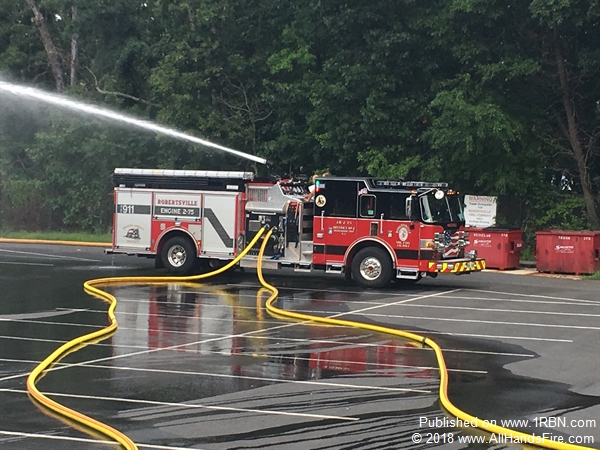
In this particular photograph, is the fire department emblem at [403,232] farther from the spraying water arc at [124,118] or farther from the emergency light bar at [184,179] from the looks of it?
the spraying water arc at [124,118]

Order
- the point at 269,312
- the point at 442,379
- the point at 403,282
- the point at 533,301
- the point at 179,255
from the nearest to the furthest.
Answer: the point at 442,379 → the point at 269,312 → the point at 533,301 → the point at 403,282 → the point at 179,255

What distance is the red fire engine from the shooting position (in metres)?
19.7

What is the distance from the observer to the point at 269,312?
16391 millimetres

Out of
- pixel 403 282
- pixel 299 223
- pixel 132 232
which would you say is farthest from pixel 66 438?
pixel 132 232

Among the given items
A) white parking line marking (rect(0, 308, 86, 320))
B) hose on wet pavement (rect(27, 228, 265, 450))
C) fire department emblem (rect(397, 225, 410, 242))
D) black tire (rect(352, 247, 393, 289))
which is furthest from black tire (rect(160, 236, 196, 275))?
white parking line marking (rect(0, 308, 86, 320))

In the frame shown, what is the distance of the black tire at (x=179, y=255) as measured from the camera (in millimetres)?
22219

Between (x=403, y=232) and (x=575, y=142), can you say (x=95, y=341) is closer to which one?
(x=403, y=232)

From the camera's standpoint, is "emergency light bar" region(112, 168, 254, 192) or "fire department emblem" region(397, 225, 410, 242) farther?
"emergency light bar" region(112, 168, 254, 192)

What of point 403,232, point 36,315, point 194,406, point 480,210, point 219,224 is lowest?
point 194,406

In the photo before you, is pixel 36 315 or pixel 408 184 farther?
pixel 408 184

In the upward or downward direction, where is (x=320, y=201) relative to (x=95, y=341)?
upward

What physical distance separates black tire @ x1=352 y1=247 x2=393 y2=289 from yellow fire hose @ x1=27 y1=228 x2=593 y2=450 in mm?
2154

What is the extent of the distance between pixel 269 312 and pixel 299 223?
4.94 m
